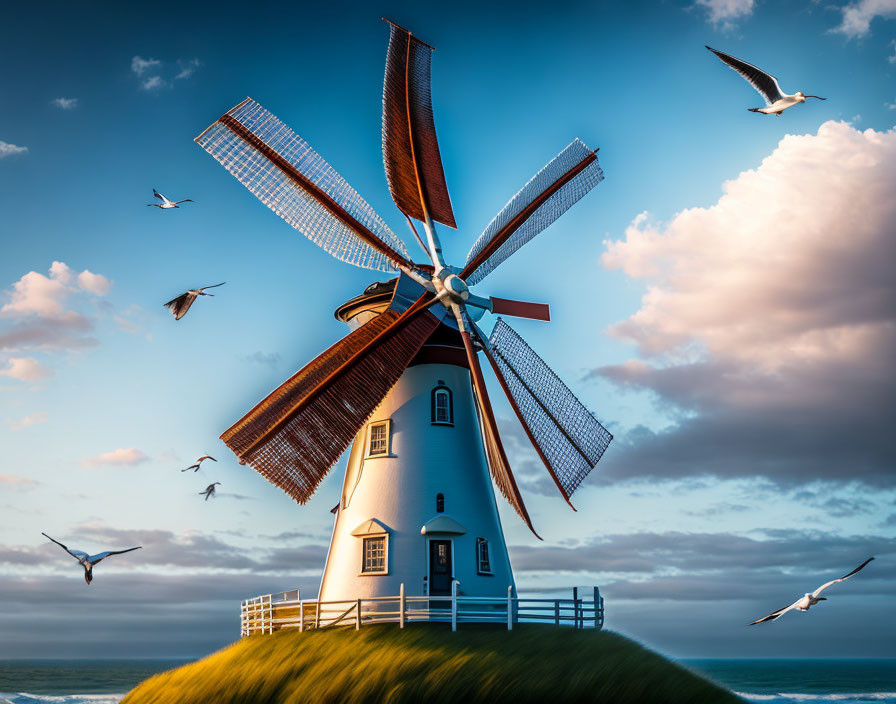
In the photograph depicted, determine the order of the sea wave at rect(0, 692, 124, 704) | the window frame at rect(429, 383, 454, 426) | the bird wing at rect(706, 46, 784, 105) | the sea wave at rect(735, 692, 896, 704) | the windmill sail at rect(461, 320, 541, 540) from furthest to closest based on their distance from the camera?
the sea wave at rect(735, 692, 896, 704)
the sea wave at rect(0, 692, 124, 704)
the window frame at rect(429, 383, 454, 426)
the windmill sail at rect(461, 320, 541, 540)
the bird wing at rect(706, 46, 784, 105)

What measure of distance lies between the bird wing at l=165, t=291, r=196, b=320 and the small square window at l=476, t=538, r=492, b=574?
922 centimetres

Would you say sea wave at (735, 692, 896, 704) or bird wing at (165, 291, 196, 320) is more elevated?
bird wing at (165, 291, 196, 320)

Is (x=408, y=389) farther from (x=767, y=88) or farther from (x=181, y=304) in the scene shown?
(x=767, y=88)

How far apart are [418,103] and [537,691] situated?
15082 mm

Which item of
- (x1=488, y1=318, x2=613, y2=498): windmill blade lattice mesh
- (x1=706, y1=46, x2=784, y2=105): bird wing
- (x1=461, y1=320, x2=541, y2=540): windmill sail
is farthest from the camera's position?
(x1=488, y1=318, x2=613, y2=498): windmill blade lattice mesh

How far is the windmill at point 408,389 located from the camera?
711 inches

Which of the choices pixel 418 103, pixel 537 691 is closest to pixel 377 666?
pixel 537 691

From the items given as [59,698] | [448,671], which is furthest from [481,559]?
[59,698]

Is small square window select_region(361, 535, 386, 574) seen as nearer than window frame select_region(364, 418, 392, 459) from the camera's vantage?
Yes

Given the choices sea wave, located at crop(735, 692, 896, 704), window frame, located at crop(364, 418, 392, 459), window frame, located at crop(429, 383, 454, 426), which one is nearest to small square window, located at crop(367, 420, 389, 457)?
window frame, located at crop(364, 418, 392, 459)

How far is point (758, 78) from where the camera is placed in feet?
56.2

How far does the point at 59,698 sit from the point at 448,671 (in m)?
48.3

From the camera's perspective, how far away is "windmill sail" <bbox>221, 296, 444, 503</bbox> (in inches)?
674

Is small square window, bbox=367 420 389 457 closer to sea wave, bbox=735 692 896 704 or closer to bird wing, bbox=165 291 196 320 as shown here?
bird wing, bbox=165 291 196 320
